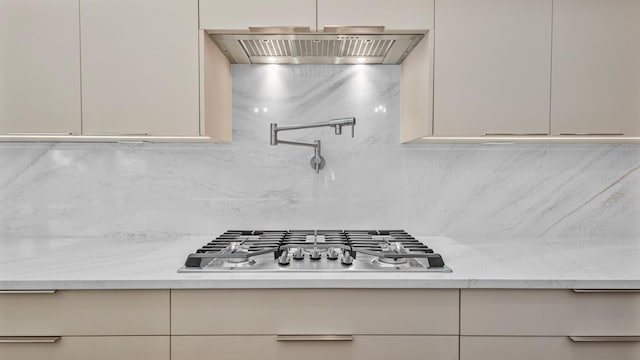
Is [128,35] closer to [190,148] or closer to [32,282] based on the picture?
[190,148]

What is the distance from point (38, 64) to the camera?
164cm

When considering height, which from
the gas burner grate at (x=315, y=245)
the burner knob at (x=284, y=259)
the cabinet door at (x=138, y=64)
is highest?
the cabinet door at (x=138, y=64)

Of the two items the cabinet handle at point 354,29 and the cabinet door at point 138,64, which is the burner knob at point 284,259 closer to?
the cabinet door at point 138,64

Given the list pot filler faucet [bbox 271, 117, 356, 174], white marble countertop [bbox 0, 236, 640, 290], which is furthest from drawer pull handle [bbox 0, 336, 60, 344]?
pot filler faucet [bbox 271, 117, 356, 174]

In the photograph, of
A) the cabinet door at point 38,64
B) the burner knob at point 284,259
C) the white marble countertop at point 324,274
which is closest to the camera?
the white marble countertop at point 324,274

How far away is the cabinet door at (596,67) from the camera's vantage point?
1641mm

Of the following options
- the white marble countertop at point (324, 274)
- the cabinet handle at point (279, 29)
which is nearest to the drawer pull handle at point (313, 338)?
the white marble countertop at point (324, 274)

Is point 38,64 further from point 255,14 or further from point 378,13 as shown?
point 378,13

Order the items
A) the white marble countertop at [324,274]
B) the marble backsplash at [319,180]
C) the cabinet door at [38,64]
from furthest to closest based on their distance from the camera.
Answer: the marble backsplash at [319,180], the cabinet door at [38,64], the white marble countertop at [324,274]

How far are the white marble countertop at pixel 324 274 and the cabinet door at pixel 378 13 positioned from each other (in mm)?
958

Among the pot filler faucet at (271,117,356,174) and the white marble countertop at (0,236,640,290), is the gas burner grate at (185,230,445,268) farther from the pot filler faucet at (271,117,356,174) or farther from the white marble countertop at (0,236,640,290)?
the pot filler faucet at (271,117,356,174)

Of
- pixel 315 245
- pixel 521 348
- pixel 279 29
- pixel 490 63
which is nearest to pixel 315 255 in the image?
pixel 315 245

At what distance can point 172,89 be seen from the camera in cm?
166

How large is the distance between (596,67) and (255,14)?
4.55ft
